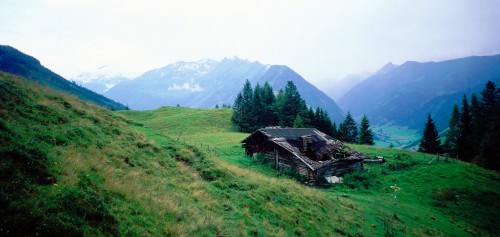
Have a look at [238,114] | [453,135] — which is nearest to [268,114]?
[238,114]

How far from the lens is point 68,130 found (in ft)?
44.3

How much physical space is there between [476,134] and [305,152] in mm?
52818

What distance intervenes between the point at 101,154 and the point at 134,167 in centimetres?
179

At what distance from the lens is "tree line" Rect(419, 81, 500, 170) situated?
51.8 meters

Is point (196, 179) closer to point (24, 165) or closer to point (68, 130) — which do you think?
point (68, 130)

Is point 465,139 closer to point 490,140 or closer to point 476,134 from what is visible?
point 476,134

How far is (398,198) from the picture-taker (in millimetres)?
28125

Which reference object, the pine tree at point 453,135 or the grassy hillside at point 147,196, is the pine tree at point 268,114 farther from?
the grassy hillside at point 147,196

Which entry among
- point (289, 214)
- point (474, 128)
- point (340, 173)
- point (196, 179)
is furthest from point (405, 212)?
point (474, 128)

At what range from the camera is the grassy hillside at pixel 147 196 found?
7.40 meters

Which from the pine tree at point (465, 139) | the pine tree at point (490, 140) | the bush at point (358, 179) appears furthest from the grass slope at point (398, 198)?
the pine tree at point (465, 139)

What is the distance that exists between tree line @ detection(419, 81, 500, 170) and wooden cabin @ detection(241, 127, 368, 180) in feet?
117

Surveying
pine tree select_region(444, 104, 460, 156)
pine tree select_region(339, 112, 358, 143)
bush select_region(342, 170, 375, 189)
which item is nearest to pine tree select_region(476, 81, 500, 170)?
pine tree select_region(444, 104, 460, 156)

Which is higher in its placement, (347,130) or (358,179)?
(347,130)
